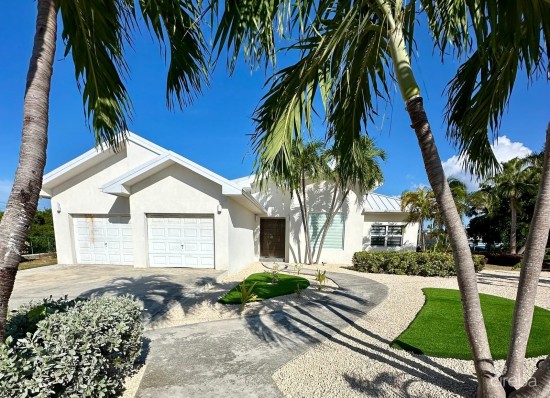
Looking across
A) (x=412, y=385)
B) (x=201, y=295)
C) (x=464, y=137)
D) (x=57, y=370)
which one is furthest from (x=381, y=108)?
(x=201, y=295)

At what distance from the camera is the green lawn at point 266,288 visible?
779 cm

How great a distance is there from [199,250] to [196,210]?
1.77 meters

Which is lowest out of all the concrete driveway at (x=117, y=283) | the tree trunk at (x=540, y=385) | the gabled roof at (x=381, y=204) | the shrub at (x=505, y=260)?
the shrub at (x=505, y=260)

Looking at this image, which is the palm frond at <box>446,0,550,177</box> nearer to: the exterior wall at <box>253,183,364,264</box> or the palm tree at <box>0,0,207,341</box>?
the palm tree at <box>0,0,207,341</box>

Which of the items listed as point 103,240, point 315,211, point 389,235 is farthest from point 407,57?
point 389,235

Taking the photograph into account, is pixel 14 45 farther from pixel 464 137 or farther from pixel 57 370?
pixel 464 137

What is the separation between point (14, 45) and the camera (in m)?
3.87

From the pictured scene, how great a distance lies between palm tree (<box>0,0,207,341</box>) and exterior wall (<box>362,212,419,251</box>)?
1514 cm

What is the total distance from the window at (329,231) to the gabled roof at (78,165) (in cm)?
966

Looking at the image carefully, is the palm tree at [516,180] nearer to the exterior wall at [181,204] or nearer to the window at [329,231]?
the window at [329,231]

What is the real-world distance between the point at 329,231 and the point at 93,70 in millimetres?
14978

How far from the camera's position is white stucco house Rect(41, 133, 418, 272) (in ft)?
38.7

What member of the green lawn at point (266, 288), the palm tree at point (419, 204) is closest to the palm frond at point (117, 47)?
the green lawn at point (266, 288)

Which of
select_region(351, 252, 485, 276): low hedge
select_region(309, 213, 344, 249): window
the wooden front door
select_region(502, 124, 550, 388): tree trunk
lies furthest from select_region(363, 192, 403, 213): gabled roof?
select_region(502, 124, 550, 388): tree trunk
